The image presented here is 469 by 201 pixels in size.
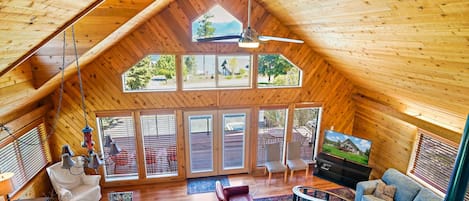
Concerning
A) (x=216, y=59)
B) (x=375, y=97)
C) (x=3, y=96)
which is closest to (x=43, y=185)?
(x=3, y=96)

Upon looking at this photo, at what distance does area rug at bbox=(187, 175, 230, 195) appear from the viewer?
6.56 metres

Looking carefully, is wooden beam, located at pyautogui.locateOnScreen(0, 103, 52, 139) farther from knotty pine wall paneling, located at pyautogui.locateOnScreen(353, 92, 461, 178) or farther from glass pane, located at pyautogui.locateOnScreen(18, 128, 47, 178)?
knotty pine wall paneling, located at pyautogui.locateOnScreen(353, 92, 461, 178)

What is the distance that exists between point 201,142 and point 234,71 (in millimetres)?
2005

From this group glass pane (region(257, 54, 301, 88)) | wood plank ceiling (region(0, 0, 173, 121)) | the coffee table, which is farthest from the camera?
glass pane (region(257, 54, 301, 88))

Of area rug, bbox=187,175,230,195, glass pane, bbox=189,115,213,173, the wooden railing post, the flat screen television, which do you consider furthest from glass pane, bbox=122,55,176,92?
the wooden railing post

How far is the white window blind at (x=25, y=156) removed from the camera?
189 inches

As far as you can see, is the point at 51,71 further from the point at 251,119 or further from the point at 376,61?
the point at 376,61

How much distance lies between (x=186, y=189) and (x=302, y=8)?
4.77 m

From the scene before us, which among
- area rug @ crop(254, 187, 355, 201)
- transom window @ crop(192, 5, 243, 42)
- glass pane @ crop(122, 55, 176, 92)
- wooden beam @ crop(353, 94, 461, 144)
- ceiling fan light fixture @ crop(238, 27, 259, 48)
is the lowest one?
area rug @ crop(254, 187, 355, 201)

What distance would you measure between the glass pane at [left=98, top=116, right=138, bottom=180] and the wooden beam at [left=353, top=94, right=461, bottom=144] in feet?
18.9

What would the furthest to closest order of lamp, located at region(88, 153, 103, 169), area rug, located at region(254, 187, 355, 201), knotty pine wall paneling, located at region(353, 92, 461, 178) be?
area rug, located at region(254, 187, 355, 201)
knotty pine wall paneling, located at region(353, 92, 461, 178)
lamp, located at region(88, 153, 103, 169)

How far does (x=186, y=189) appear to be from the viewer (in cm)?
660

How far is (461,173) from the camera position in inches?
23.6

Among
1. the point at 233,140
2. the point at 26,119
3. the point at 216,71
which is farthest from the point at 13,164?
the point at 233,140
